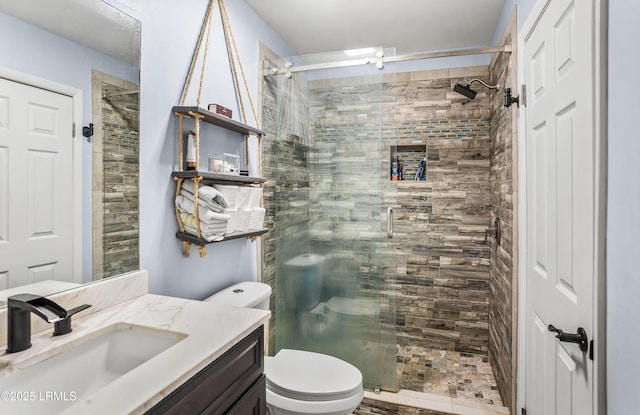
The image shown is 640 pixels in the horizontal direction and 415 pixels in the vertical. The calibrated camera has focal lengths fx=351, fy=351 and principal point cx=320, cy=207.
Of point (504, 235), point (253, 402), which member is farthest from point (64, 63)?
point (504, 235)

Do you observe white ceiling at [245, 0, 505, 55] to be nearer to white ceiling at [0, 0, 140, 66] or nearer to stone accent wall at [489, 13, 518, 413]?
stone accent wall at [489, 13, 518, 413]

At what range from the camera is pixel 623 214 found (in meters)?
0.81

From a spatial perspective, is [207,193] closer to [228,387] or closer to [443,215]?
[228,387]

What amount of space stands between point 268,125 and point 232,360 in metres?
1.75

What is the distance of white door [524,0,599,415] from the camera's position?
0.98 m

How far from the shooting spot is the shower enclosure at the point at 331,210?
2271 millimetres

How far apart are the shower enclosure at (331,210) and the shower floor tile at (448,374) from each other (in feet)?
1.05

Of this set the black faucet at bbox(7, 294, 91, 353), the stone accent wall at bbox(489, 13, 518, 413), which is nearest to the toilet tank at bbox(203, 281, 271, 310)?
the black faucet at bbox(7, 294, 91, 353)

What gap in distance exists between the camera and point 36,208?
3.51 feet

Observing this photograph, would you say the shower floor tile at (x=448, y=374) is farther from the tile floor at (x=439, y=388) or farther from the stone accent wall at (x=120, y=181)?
the stone accent wall at (x=120, y=181)

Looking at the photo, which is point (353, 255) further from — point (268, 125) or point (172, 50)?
point (172, 50)

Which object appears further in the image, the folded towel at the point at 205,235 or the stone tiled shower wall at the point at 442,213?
the stone tiled shower wall at the point at 442,213

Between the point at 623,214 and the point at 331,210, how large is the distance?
1.67 meters

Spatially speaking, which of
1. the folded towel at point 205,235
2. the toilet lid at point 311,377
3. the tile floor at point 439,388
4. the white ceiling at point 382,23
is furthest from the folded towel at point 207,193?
the tile floor at point 439,388
